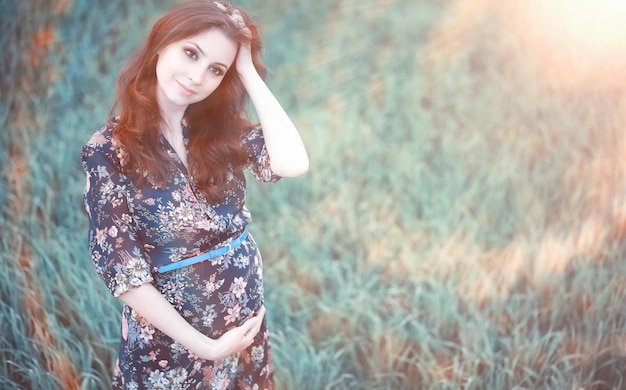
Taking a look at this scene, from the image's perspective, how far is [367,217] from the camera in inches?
76.3

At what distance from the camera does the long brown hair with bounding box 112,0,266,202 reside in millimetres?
1206

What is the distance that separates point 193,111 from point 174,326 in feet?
1.43

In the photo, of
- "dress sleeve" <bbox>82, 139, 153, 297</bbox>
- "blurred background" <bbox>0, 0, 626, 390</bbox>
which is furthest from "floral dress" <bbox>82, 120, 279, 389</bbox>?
"blurred background" <bbox>0, 0, 626, 390</bbox>

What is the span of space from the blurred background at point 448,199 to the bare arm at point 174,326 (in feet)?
2.23

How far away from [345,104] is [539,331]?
0.88m

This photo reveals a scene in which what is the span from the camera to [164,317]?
1.18 meters

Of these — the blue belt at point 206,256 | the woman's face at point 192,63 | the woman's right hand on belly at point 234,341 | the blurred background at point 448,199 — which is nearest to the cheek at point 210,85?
the woman's face at point 192,63

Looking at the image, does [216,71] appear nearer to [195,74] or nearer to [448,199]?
[195,74]

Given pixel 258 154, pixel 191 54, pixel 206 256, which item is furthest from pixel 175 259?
pixel 191 54

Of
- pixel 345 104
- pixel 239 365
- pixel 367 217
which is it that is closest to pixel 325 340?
pixel 367 217

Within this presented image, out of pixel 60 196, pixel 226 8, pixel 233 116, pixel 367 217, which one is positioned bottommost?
pixel 367 217

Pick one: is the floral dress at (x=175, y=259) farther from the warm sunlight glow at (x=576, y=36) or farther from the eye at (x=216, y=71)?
the warm sunlight glow at (x=576, y=36)

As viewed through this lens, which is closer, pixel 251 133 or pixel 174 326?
pixel 174 326

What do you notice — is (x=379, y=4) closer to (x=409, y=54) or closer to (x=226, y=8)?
(x=409, y=54)
